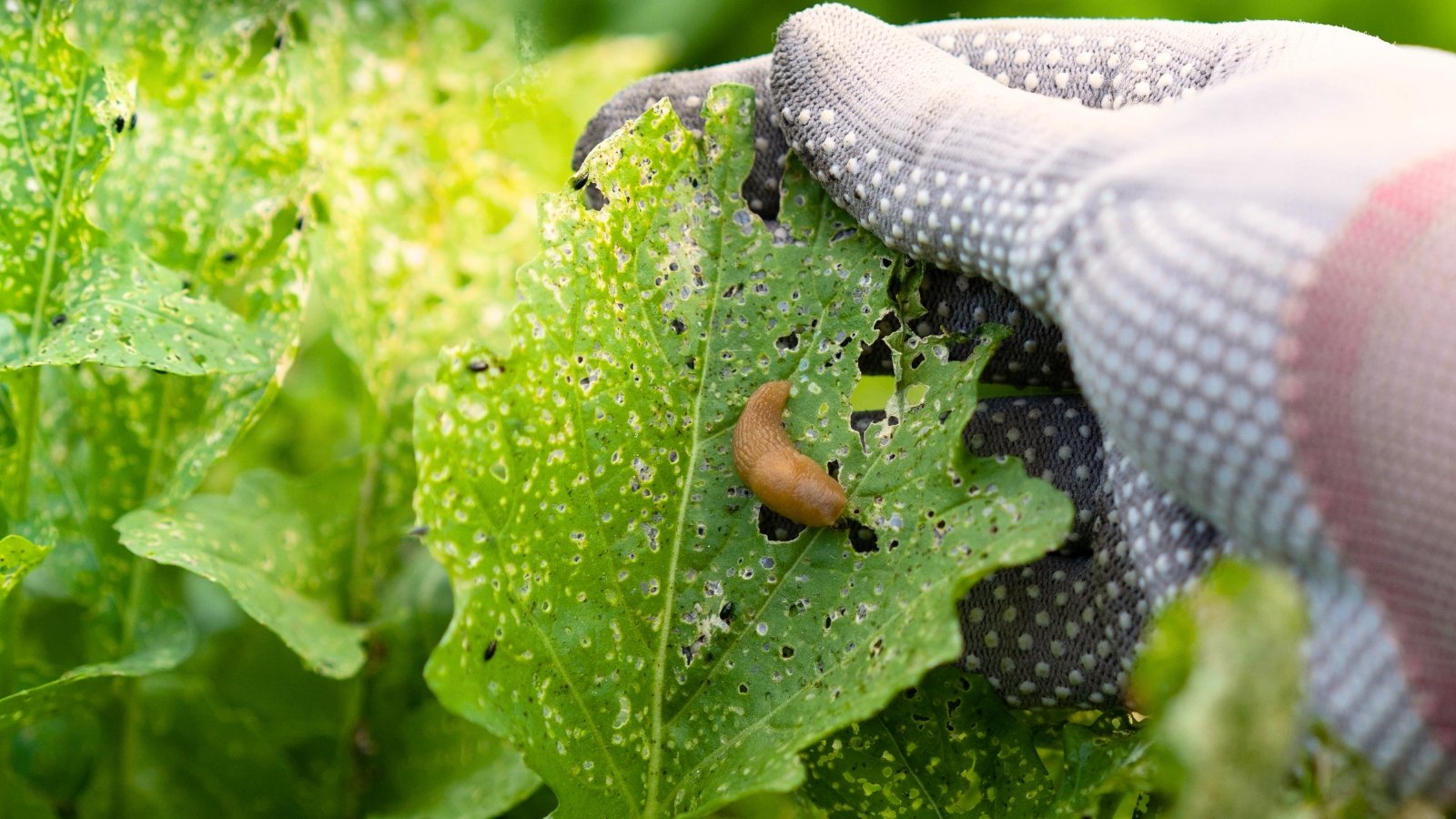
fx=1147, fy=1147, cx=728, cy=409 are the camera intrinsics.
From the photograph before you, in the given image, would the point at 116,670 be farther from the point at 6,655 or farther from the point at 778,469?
the point at 778,469

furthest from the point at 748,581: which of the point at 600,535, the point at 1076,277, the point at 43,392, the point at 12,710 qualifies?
the point at 43,392

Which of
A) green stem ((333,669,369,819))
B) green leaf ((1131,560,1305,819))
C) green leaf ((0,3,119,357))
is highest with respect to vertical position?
green leaf ((0,3,119,357))

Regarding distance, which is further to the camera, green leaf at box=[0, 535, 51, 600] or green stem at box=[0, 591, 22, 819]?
green stem at box=[0, 591, 22, 819]

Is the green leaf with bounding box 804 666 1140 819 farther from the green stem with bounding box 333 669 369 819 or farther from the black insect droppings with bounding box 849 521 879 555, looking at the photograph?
the green stem with bounding box 333 669 369 819

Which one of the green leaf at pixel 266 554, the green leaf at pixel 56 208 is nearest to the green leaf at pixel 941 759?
the green leaf at pixel 266 554

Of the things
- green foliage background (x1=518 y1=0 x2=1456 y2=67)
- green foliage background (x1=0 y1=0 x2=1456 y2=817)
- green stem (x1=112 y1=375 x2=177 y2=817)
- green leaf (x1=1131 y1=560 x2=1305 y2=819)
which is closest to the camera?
green leaf (x1=1131 y1=560 x2=1305 y2=819)

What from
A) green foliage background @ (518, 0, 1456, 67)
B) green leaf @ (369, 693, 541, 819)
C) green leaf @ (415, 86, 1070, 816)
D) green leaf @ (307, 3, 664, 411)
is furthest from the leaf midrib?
green foliage background @ (518, 0, 1456, 67)

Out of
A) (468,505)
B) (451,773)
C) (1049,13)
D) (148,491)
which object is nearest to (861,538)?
(468,505)

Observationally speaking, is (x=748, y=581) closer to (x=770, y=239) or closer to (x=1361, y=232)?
(x=770, y=239)
